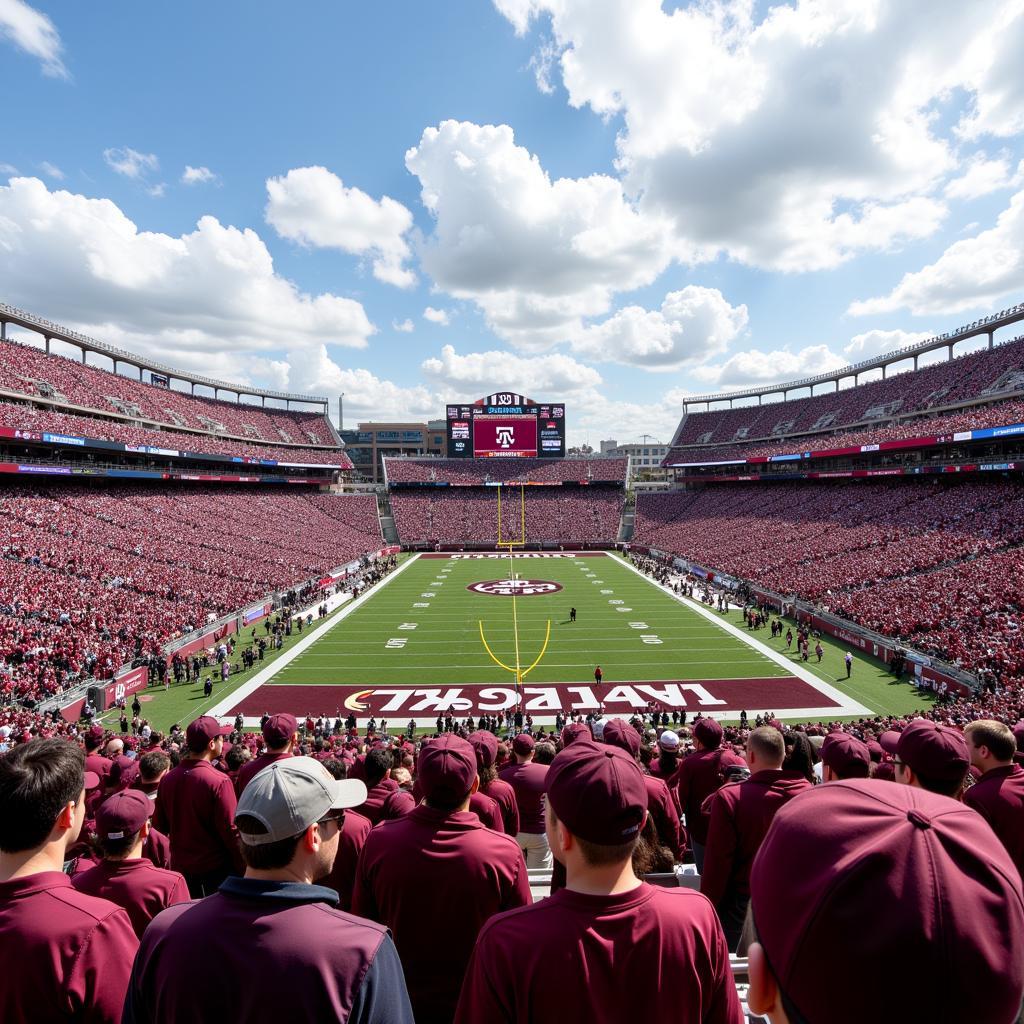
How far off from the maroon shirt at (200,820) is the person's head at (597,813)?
3.68 metres

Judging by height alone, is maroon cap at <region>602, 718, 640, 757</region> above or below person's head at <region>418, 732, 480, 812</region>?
below

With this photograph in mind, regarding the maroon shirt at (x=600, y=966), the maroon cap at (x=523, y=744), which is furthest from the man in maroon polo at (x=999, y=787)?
the maroon cap at (x=523, y=744)

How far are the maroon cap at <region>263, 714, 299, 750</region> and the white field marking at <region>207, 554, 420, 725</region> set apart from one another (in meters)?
7.90

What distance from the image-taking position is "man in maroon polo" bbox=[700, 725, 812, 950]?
11.8ft

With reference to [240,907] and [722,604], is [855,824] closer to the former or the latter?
[240,907]

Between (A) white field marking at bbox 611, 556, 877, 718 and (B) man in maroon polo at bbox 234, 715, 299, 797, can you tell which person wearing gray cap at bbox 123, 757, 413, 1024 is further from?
(A) white field marking at bbox 611, 556, 877, 718

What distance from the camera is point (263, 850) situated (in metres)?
1.94

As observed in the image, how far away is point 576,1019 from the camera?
5.60 ft

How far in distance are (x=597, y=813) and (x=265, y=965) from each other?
0.98 meters

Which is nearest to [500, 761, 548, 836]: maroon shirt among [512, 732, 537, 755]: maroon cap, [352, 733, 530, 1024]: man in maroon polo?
[512, 732, 537, 755]: maroon cap

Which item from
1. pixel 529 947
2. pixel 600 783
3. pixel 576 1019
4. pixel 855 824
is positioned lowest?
pixel 576 1019

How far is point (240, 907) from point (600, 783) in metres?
1.08

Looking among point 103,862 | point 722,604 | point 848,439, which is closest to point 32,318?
point 722,604

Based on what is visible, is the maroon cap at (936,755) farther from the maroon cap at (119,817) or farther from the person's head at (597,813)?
the maroon cap at (119,817)
